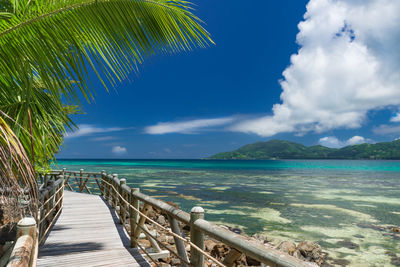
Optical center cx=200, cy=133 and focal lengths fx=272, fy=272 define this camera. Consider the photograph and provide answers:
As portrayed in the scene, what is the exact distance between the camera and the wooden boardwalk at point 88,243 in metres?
4.84

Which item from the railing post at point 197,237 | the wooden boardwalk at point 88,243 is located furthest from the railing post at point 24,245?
the wooden boardwalk at point 88,243

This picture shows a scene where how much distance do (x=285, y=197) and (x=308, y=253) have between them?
15.8m

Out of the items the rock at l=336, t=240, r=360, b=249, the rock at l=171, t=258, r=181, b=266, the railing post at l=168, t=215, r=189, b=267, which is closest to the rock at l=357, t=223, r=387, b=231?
the rock at l=336, t=240, r=360, b=249

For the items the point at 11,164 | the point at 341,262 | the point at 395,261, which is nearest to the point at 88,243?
the point at 11,164

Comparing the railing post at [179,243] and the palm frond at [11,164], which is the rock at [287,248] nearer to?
the railing post at [179,243]

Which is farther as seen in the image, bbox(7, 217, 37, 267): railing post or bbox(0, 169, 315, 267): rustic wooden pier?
bbox(0, 169, 315, 267): rustic wooden pier

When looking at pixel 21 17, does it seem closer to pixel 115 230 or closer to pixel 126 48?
pixel 126 48

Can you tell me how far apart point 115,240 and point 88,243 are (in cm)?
58

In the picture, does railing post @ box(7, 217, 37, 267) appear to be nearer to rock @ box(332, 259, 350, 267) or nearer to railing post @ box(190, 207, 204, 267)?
railing post @ box(190, 207, 204, 267)

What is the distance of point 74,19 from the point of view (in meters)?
2.67

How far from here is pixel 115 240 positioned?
20.4 feet

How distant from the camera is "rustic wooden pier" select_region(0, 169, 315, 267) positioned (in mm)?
2289

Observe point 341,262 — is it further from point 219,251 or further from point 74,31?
point 74,31

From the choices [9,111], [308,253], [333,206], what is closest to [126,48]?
[9,111]
